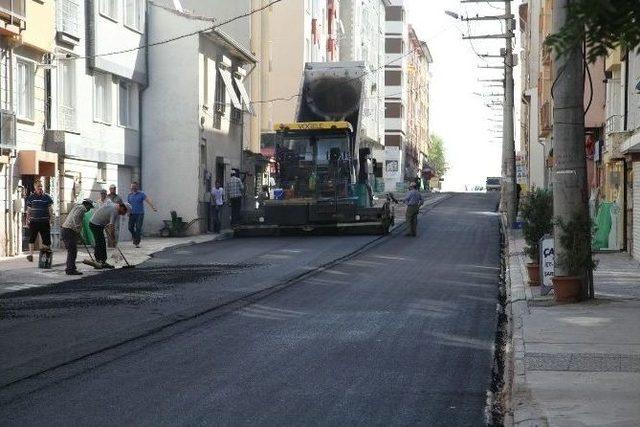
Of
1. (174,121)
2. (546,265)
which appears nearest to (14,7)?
(174,121)

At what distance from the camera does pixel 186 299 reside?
15773 mm

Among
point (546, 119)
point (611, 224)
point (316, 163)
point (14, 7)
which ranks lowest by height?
point (611, 224)

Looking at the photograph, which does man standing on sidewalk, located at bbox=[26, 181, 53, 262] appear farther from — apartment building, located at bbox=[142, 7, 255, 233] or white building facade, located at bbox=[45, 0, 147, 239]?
apartment building, located at bbox=[142, 7, 255, 233]

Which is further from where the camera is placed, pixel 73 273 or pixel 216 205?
pixel 216 205

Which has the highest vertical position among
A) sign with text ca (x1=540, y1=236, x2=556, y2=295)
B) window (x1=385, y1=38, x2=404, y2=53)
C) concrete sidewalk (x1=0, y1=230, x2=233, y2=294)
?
window (x1=385, y1=38, x2=404, y2=53)

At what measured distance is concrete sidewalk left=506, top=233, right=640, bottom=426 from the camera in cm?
742

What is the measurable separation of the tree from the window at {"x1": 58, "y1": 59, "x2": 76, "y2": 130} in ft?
438

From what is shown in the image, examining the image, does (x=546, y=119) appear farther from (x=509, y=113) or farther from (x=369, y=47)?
(x=369, y=47)

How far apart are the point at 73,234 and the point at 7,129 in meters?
5.02

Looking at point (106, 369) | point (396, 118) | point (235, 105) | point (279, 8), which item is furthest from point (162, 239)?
point (396, 118)

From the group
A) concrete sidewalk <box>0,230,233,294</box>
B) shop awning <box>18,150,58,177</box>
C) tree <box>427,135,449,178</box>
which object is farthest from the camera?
tree <box>427,135,449,178</box>

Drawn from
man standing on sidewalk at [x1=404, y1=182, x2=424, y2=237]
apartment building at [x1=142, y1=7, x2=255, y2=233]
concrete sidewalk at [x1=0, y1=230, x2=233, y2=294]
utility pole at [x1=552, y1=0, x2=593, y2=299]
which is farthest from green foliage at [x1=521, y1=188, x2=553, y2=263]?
apartment building at [x1=142, y1=7, x2=255, y2=233]

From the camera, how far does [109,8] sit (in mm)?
32625

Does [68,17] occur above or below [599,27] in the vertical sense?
above
